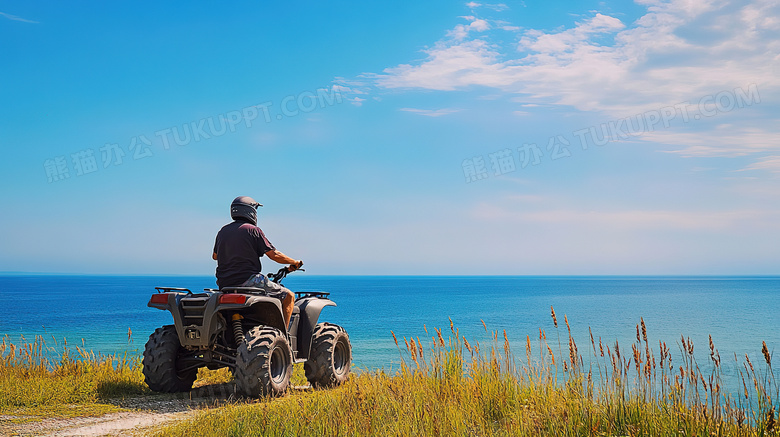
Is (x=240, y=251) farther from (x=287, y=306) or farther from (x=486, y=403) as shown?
(x=486, y=403)

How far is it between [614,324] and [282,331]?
47.4m

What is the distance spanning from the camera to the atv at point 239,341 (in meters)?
7.56

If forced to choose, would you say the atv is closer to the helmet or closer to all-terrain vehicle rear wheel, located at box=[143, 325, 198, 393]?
all-terrain vehicle rear wheel, located at box=[143, 325, 198, 393]

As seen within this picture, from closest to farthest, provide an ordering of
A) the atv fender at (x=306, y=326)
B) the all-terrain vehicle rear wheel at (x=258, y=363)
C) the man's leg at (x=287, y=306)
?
the all-terrain vehicle rear wheel at (x=258, y=363)
the man's leg at (x=287, y=306)
the atv fender at (x=306, y=326)

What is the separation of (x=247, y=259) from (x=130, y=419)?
8.16 feet

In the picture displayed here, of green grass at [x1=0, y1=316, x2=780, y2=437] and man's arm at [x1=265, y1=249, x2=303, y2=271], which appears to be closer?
green grass at [x1=0, y1=316, x2=780, y2=437]

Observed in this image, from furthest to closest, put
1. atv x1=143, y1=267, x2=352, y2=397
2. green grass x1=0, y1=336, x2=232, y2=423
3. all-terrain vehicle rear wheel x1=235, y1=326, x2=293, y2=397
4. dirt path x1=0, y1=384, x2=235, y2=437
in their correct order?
atv x1=143, y1=267, x2=352, y2=397, all-terrain vehicle rear wheel x1=235, y1=326, x2=293, y2=397, green grass x1=0, y1=336, x2=232, y2=423, dirt path x1=0, y1=384, x2=235, y2=437

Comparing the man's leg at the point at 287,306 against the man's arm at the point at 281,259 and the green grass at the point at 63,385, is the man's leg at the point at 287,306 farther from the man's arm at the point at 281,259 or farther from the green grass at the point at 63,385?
the green grass at the point at 63,385

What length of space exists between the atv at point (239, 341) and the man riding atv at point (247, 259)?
0.55 ft

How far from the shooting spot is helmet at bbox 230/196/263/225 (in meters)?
8.51

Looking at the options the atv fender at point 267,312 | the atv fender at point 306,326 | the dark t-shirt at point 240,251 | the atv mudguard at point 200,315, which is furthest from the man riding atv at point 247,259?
the atv fender at point 306,326

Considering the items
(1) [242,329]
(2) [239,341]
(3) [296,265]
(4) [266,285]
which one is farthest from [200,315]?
(3) [296,265]

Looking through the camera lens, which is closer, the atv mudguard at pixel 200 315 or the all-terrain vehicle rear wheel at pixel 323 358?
the atv mudguard at pixel 200 315

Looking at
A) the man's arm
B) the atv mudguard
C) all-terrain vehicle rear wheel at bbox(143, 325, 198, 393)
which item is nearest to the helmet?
the man's arm
